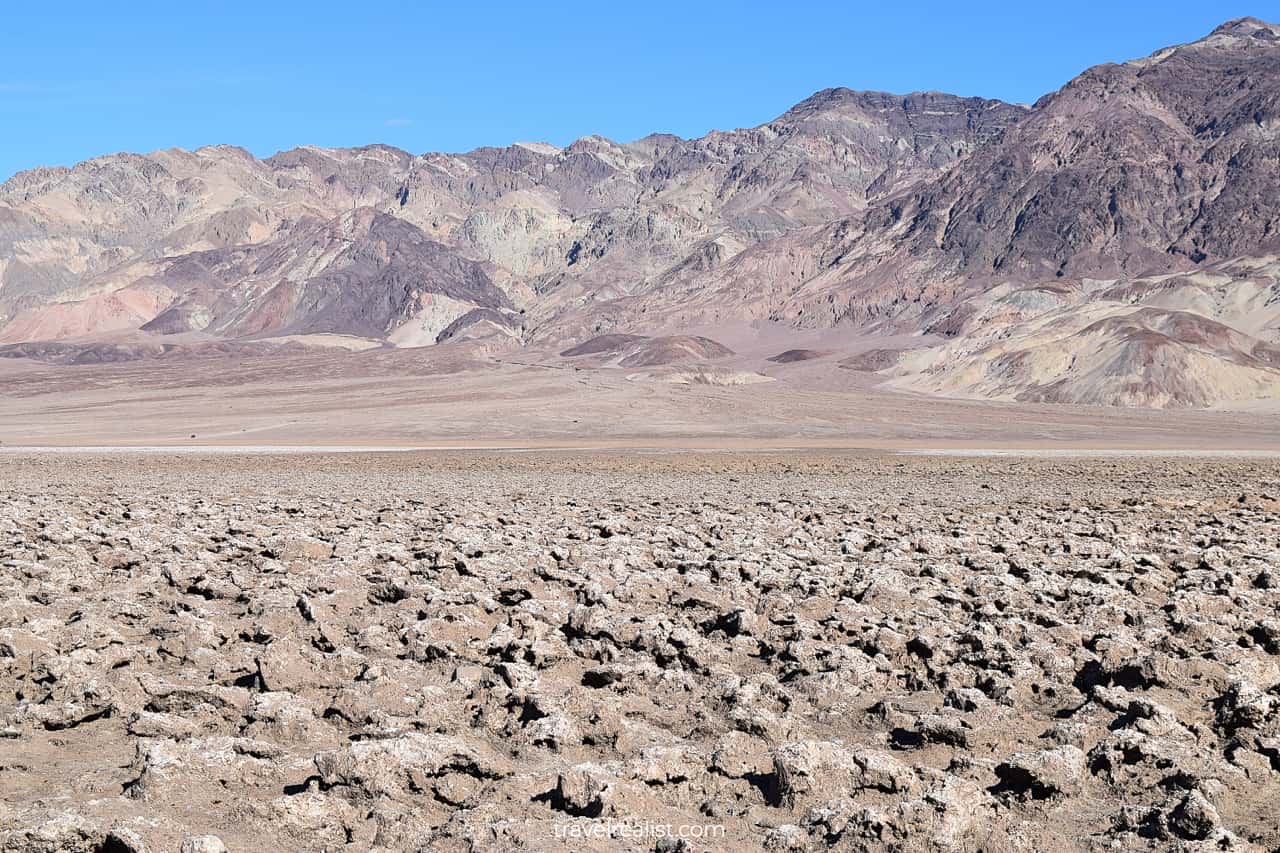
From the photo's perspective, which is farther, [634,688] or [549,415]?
[549,415]

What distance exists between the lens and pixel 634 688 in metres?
6.91

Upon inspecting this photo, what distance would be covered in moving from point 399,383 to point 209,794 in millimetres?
108210

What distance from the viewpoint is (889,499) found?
22188 mm

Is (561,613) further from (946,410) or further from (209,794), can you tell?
(946,410)

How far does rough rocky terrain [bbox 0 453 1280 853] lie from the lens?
4.77m

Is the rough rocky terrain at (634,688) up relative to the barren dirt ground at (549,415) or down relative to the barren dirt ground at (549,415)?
up

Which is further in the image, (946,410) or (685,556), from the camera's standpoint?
(946,410)

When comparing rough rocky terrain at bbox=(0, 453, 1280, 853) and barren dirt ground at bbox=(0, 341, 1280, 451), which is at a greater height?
rough rocky terrain at bbox=(0, 453, 1280, 853)

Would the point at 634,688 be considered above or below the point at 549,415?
above

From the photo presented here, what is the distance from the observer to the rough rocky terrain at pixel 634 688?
4770 mm

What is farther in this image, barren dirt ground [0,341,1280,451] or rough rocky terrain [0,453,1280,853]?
barren dirt ground [0,341,1280,451]

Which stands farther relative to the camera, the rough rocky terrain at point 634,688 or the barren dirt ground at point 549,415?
the barren dirt ground at point 549,415

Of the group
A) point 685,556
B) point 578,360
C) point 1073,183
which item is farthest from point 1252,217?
point 685,556

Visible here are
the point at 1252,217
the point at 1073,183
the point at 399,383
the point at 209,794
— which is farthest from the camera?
the point at 1073,183
